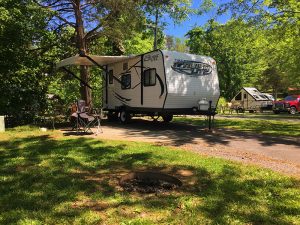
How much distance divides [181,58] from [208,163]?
7.17 metres

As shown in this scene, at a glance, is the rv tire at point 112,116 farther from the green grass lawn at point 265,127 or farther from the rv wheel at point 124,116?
the green grass lawn at point 265,127

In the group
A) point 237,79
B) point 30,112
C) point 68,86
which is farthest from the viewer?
point 237,79

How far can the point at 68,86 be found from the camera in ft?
70.5

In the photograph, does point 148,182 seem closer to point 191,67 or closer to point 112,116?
point 191,67

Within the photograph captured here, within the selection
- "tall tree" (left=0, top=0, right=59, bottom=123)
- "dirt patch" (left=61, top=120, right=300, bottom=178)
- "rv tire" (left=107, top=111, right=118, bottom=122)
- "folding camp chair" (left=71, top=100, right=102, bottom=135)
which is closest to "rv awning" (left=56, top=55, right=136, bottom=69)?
"tall tree" (left=0, top=0, right=59, bottom=123)

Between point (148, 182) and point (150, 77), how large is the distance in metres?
8.68

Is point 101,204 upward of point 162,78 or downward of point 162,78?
downward

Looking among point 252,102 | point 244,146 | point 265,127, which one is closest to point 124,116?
point 265,127

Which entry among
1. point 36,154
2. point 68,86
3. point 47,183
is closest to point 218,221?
point 47,183

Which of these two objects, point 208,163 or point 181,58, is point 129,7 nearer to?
point 181,58

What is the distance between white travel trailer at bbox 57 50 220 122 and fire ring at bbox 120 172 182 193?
23.5 feet

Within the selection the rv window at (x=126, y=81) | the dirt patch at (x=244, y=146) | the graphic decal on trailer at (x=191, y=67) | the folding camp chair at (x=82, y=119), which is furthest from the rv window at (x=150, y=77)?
the folding camp chair at (x=82, y=119)

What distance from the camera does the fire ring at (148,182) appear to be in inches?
226

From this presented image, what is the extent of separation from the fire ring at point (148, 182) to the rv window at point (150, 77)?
8.01 m
